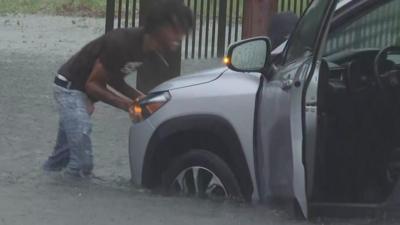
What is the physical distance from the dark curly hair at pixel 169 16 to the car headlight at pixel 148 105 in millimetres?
507

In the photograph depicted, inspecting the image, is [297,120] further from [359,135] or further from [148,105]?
[148,105]

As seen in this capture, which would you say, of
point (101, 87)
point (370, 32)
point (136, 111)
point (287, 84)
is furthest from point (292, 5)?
point (287, 84)

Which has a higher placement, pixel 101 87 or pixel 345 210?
pixel 101 87

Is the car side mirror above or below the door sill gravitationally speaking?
above

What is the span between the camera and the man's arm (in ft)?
25.0

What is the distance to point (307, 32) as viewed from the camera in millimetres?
6445

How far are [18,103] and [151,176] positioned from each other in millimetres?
5745

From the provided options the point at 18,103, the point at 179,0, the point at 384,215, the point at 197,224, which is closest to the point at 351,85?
the point at 384,215

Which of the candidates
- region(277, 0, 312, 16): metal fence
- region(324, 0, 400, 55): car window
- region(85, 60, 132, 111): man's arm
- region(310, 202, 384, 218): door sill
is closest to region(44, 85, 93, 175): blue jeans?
region(85, 60, 132, 111): man's arm

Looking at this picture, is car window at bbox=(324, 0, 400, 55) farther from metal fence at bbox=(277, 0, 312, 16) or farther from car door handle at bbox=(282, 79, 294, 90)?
metal fence at bbox=(277, 0, 312, 16)

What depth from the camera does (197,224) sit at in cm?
645

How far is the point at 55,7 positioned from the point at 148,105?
21.6 m

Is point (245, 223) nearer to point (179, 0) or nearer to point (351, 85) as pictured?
point (351, 85)

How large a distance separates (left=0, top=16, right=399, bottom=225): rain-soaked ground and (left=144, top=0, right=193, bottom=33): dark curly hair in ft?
3.96
